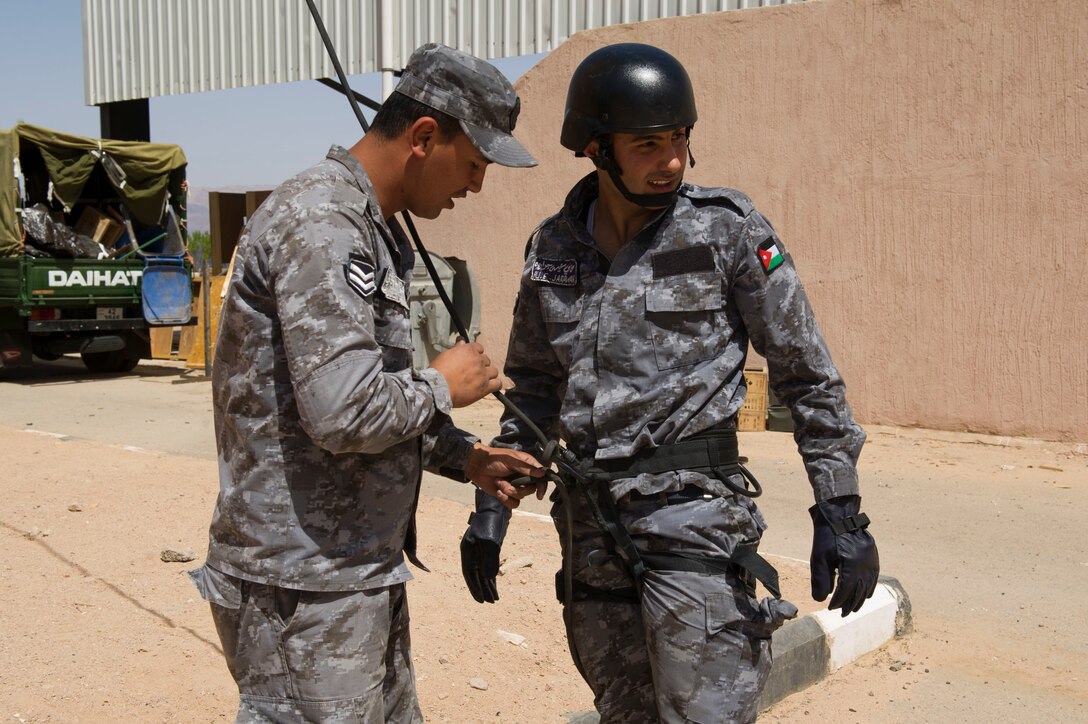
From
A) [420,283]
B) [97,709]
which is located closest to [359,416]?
[97,709]

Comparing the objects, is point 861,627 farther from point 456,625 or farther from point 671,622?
point 671,622

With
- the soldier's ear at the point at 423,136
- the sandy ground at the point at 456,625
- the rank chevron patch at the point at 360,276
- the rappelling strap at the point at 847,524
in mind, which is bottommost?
the sandy ground at the point at 456,625

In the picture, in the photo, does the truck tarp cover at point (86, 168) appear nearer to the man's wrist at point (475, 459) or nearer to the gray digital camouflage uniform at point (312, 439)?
the man's wrist at point (475, 459)

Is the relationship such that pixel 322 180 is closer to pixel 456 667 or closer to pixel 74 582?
pixel 456 667

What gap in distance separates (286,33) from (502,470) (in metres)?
13.0

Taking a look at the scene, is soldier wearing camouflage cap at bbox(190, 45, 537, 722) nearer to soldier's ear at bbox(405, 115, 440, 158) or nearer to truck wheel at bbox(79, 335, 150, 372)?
soldier's ear at bbox(405, 115, 440, 158)

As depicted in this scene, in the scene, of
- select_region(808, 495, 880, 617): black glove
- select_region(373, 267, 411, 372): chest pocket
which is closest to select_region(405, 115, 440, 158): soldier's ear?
select_region(373, 267, 411, 372): chest pocket

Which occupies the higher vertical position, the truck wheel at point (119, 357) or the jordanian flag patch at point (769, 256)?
the jordanian flag patch at point (769, 256)

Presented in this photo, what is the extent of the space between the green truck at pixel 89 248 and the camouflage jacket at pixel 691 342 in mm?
10980

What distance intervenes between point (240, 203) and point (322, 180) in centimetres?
1652

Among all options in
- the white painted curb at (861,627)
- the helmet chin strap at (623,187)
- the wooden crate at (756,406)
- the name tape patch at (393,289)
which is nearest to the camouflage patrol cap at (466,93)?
the name tape patch at (393,289)

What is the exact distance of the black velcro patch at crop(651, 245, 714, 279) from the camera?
262cm

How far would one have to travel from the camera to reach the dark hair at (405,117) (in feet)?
7.13

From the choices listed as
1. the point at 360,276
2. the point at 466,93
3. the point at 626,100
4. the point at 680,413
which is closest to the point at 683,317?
Answer: the point at 680,413
